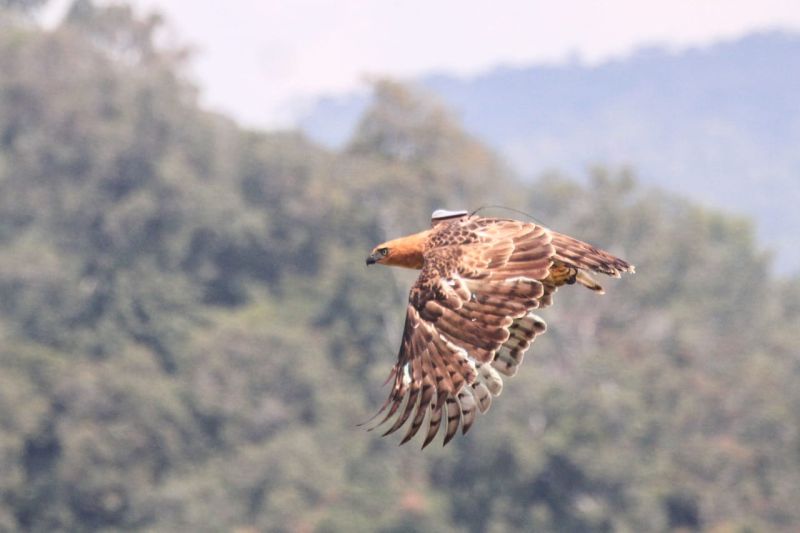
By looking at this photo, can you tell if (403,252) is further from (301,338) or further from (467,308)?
(301,338)

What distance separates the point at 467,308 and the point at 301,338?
161 feet

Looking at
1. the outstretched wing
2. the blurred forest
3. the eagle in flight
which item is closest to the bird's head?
the eagle in flight

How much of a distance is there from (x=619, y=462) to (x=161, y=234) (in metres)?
28.6

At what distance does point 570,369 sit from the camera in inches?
2258

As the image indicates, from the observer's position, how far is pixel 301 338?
193ft

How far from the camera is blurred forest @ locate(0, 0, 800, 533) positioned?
48781 millimetres

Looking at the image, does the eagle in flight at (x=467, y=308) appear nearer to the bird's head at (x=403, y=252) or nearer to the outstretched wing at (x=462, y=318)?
the outstretched wing at (x=462, y=318)

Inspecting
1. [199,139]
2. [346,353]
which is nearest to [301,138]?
[199,139]

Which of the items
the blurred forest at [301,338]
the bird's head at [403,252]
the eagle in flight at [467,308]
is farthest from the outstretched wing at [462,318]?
the blurred forest at [301,338]

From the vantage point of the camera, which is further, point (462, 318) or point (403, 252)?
point (403, 252)

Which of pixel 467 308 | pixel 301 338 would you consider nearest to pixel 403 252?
pixel 467 308

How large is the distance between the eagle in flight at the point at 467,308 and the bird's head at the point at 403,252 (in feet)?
0.81

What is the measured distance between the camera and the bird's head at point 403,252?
11.8 metres

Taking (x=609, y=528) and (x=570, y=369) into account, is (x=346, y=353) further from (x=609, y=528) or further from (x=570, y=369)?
(x=609, y=528)
